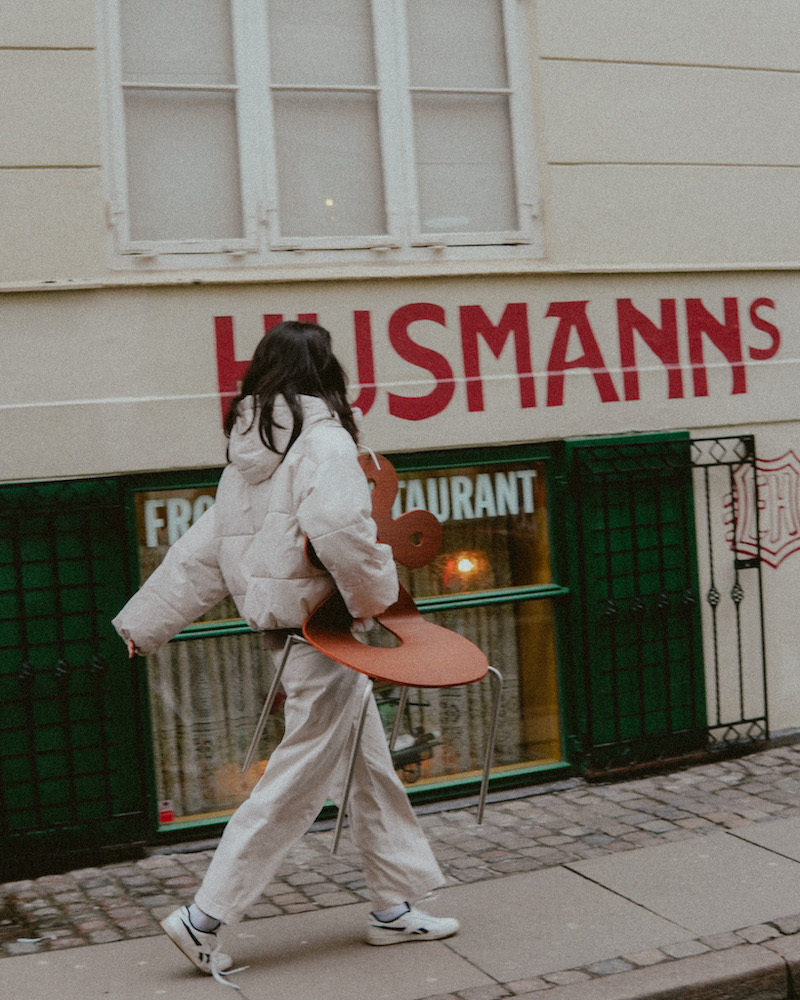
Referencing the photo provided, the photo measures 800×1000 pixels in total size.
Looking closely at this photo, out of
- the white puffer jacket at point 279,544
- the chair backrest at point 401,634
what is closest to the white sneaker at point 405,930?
the chair backrest at point 401,634

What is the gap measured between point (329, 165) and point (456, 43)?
94cm

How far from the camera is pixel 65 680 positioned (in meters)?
5.24

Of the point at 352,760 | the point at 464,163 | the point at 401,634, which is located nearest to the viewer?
the point at 352,760

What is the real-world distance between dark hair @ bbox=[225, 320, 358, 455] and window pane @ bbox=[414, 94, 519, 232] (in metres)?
2.29

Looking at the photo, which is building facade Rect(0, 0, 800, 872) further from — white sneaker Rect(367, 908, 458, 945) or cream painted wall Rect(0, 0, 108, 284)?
white sneaker Rect(367, 908, 458, 945)

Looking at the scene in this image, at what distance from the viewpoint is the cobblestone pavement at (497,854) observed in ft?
14.7

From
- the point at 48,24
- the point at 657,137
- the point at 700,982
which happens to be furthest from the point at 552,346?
the point at 700,982

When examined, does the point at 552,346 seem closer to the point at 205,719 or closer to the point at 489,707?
the point at 489,707

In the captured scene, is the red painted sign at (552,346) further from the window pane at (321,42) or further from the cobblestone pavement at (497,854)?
the cobblestone pavement at (497,854)

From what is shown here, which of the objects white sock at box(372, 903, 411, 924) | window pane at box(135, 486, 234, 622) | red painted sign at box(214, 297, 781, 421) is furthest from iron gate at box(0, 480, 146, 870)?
white sock at box(372, 903, 411, 924)

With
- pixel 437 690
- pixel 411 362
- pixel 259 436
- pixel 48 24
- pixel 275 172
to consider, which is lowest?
pixel 437 690

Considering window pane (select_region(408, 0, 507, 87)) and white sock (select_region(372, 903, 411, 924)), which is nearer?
white sock (select_region(372, 903, 411, 924))

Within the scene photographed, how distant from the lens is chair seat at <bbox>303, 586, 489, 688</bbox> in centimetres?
371

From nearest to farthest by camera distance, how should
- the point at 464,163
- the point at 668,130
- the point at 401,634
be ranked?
the point at 401,634, the point at 464,163, the point at 668,130
